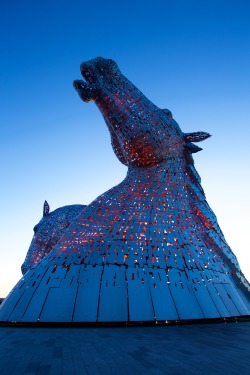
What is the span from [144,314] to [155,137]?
5.09 metres

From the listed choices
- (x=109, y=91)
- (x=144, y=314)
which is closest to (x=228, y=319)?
(x=144, y=314)

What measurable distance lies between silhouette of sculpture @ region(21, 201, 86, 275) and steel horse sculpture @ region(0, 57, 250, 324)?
455 centimetres

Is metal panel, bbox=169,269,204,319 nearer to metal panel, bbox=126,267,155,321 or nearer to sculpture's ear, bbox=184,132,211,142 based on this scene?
metal panel, bbox=126,267,155,321

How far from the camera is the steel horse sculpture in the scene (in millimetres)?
5770

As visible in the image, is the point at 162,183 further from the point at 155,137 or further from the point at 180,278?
the point at 180,278

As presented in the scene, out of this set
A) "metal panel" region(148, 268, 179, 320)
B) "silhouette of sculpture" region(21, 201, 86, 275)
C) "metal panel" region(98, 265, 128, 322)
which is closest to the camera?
"metal panel" region(98, 265, 128, 322)

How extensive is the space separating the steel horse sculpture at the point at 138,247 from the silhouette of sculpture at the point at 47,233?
4.55 metres

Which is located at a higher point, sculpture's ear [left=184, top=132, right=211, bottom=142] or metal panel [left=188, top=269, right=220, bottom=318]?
sculpture's ear [left=184, top=132, right=211, bottom=142]

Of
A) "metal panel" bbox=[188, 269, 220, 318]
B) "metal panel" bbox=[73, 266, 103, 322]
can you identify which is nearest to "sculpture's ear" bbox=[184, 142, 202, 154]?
"metal panel" bbox=[188, 269, 220, 318]

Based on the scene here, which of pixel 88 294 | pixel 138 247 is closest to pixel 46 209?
pixel 138 247

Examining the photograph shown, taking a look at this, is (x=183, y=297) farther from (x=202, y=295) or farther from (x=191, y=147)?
(x=191, y=147)

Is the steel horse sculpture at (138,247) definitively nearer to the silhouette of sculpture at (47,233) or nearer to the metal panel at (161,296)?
the metal panel at (161,296)

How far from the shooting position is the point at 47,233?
12992 millimetres

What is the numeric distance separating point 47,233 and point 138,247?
23.5 feet
